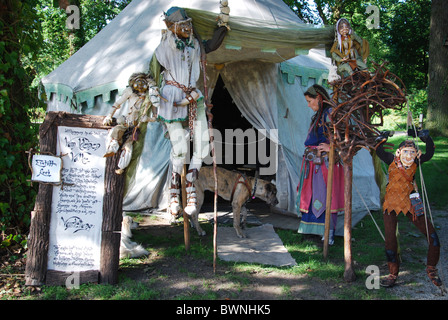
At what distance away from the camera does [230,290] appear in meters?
3.60

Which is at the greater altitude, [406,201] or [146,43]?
[146,43]

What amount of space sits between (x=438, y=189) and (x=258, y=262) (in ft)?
16.5

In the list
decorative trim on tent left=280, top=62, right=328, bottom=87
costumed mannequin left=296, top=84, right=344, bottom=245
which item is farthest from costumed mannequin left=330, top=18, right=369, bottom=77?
decorative trim on tent left=280, top=62, right=328, bottom=87

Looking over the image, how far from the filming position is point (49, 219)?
365cm

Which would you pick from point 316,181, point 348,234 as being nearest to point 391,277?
point 348,234

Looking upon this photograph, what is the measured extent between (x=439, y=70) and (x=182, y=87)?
9.15 metres

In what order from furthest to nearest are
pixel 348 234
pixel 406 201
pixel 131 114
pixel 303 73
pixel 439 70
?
pixel 439 70
pixel 303 73
pixel 131 114
pixel 348 234
pixel 406 201

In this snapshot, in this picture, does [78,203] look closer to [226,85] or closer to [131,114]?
[131,114]

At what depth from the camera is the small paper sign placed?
3596 mm

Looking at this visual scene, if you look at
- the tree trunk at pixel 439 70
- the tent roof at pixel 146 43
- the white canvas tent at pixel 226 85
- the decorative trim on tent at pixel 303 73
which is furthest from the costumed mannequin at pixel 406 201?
the tree trunk at pixel 439 70

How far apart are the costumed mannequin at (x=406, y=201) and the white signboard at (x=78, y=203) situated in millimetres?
2712

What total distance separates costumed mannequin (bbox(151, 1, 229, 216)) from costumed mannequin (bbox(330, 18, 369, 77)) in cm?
134

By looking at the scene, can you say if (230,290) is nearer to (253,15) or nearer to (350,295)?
(350,295)

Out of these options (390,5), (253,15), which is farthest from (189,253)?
(390,5)
